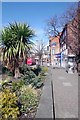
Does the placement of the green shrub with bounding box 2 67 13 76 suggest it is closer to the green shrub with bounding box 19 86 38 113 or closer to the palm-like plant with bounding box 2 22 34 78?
the palm-like plant with bounding box 2 22 34 78

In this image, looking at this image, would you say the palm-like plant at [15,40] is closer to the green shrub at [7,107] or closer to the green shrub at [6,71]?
the green shrub at [6,71]

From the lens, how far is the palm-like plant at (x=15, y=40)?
17.2 m

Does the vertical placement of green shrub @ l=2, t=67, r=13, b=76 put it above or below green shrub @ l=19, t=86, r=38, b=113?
above

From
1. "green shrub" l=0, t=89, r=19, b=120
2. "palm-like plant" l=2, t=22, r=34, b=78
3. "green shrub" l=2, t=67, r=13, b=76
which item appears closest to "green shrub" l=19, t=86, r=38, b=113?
"green shrub" l=0, t=89, r=19, b=120

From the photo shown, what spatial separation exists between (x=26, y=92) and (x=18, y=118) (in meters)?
1.71

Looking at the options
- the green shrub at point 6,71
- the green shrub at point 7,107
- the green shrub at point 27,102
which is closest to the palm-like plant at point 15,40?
the green shrub at point 6,71

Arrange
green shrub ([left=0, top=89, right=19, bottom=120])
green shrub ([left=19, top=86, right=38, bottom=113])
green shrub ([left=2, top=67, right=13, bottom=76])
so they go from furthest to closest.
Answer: green shrub ([left=2, top=67, right=13, bottom=76]), green shrub ([left=19, top=86, right=38, bottom=113]), green shrub ([left=0, top=89, right=19, bottom=120])

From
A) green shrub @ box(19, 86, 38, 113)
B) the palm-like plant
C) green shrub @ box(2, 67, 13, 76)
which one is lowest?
green shrub @ box(19, 86, 38, 113)

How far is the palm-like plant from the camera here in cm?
1719

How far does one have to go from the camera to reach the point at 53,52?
261 feet

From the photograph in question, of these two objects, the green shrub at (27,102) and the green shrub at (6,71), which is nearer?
the green shrub at (27,102)

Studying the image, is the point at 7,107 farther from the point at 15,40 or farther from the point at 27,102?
the point at 15,40

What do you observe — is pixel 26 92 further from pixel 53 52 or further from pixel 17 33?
pixel 53 52

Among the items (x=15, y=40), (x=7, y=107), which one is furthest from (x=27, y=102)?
(x=15, y=40)
